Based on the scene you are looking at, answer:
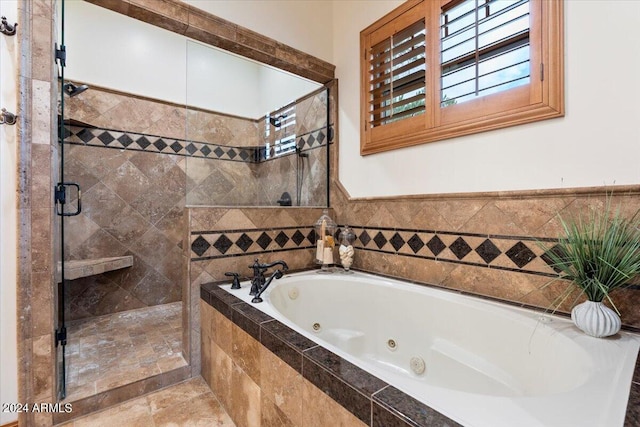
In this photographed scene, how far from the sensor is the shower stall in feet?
7.80

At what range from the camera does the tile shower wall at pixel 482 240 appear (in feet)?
4.31

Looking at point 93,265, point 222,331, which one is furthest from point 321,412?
point 93,265

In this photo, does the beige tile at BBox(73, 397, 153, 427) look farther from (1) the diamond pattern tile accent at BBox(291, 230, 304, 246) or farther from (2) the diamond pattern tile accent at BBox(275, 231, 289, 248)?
(1) the diamond pattern tile accent at BBox(291, 230, 304, 246)

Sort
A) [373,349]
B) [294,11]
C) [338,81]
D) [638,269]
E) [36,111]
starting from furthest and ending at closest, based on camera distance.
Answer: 1. [338,81]
2. [294,11]
3. [373,349]
4. [36,111]
5. [638,269]

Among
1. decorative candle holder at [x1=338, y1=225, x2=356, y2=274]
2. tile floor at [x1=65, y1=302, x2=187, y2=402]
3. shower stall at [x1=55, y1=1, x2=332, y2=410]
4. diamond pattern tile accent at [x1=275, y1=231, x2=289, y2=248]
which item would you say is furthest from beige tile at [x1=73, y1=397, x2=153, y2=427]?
decorative candle holder at [x1=338, y1=225, x2=356, y2=274]

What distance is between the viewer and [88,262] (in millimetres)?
2463

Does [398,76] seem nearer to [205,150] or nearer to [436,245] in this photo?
[436,245]

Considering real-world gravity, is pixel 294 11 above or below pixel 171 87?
above

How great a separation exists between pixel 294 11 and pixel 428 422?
2771 millimetres

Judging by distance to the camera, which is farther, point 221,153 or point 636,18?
point 221,153

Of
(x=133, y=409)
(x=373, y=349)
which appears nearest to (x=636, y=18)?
(x=373, y=349)

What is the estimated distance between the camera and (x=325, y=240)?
7.47ft

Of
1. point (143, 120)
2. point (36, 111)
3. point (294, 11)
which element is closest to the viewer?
point (36, 111)

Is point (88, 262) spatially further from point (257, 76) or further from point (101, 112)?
point (257, 76)
